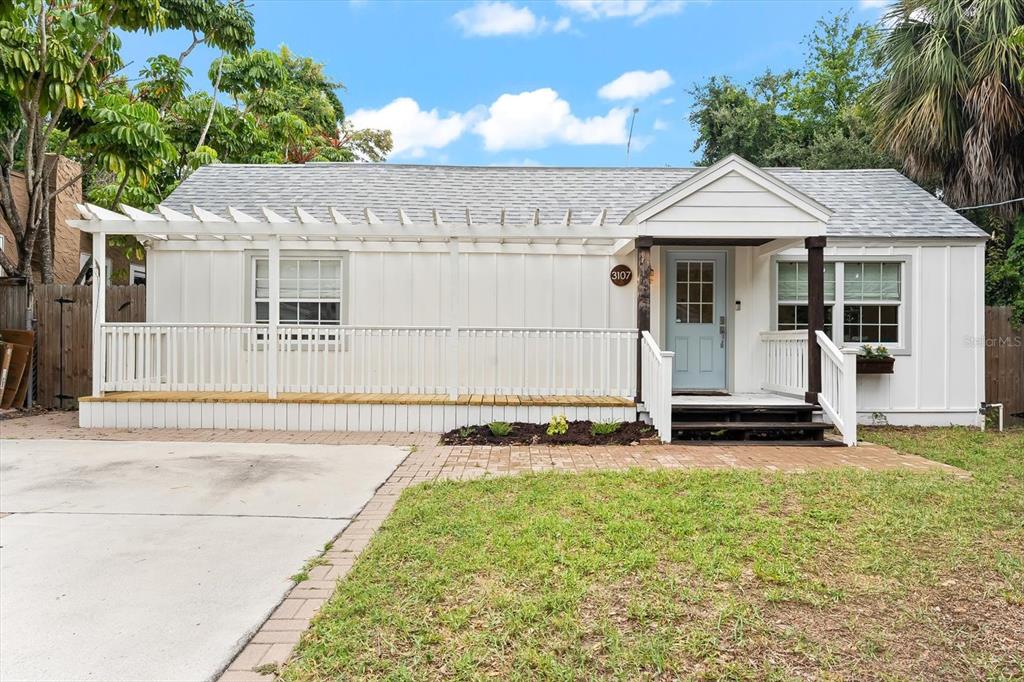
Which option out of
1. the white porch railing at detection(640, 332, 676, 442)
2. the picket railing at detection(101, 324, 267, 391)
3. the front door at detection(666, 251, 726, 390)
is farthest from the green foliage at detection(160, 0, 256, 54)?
Result: the white porch railing at detection(640, 332, 676, 442)

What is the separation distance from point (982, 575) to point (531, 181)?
9.06 metres

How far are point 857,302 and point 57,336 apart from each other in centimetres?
1271

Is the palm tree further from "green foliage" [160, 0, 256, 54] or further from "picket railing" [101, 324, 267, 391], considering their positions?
"green foliage" [160, 0, 256, 54]

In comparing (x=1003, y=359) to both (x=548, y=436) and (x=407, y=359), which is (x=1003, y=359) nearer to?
(x=548, y=436)

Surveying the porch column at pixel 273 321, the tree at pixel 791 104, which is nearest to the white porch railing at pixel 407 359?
the porch column at pixel 273 321

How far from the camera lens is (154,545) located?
3.82 m

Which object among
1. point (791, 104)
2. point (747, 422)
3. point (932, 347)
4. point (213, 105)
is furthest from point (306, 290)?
point (791, 104)

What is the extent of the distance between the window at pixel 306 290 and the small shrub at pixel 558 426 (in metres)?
3.93

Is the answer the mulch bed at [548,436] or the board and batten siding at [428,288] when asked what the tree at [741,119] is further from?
the mulch bed at [548,436]

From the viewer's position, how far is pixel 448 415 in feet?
26.3

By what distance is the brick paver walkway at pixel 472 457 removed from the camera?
435 centimetres

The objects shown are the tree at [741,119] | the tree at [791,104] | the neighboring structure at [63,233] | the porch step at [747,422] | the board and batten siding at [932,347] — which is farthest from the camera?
the tree at [741,119]

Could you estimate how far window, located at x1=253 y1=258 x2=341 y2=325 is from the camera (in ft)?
31.1

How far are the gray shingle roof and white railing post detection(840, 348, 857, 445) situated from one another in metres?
2.61
